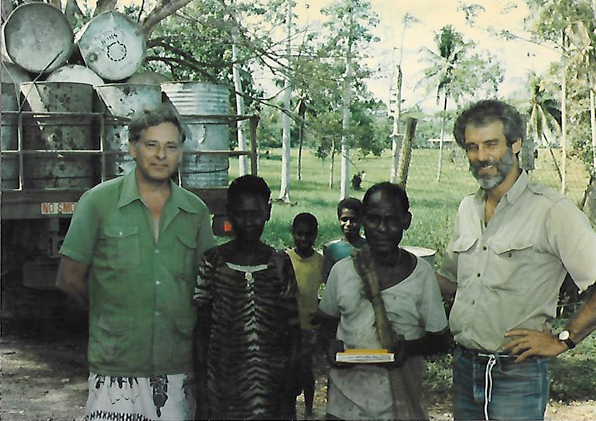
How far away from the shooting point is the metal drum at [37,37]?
5.28 m

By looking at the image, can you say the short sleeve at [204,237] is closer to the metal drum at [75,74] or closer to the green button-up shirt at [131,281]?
the green button-up shirt at [131,281]

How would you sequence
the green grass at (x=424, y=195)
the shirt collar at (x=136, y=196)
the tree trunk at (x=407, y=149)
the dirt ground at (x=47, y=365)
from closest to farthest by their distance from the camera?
the shirt collar at (x=136, y=196), the dirt ground at (x=47, y=365), the tree trunk at (x=407, y=149), the green grass at (x=424, y=195)

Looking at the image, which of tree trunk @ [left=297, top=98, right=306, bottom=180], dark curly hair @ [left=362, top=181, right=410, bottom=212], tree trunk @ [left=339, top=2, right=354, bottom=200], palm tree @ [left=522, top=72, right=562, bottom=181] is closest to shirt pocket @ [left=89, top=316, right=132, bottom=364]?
dark curly hair @ [left=362, top=181, right=410, bottom=212]

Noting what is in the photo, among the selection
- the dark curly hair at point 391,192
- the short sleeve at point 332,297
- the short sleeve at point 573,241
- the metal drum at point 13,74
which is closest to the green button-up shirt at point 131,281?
the short sleeve at point 332,297

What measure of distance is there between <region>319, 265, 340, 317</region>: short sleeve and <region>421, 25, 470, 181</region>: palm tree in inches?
109

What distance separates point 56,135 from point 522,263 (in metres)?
3.43

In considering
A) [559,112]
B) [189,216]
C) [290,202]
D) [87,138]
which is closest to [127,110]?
[87,138]

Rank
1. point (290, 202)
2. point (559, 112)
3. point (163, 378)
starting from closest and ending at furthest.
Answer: point (163, 378) < point (290, 202) < point (559, 112)

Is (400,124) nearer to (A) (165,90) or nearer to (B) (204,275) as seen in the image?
(A) (165,90)

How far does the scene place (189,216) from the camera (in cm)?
266

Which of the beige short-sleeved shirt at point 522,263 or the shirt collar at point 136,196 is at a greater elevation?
the shirt collar at point 136,196

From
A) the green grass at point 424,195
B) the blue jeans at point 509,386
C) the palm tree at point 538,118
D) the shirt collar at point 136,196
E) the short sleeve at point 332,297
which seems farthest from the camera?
the green grass at point 424,195

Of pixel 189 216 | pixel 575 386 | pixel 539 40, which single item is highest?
pixel 539 40

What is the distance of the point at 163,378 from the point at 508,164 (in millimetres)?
1291
